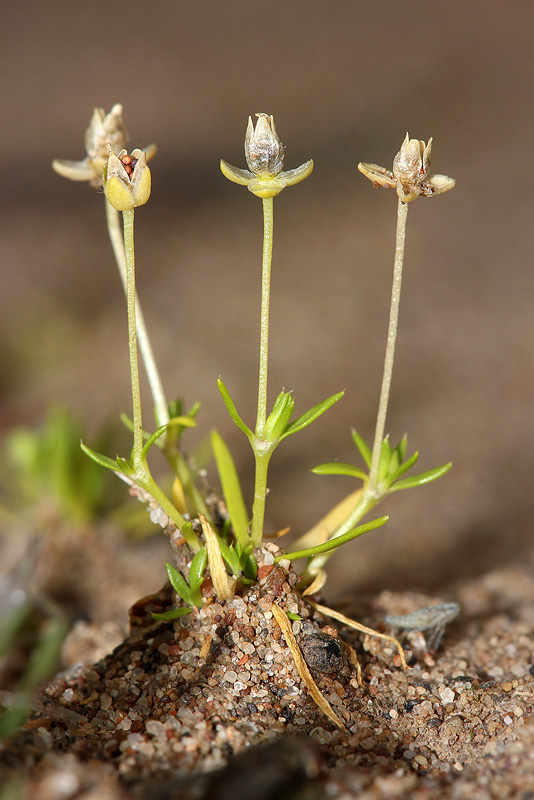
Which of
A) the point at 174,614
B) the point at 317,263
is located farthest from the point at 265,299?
the point at 317,263

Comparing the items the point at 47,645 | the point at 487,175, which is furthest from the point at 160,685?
the point at 487,175

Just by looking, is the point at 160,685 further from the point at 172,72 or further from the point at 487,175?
the point at 172,72

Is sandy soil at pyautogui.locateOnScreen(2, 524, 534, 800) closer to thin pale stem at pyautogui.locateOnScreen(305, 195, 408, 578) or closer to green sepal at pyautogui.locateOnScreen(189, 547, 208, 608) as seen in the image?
green sepal at pyautogui.locateOnScreen(189, 547, 208, 608)

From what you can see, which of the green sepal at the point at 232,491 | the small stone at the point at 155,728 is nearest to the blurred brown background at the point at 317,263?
the green sepal at the point at 232,491

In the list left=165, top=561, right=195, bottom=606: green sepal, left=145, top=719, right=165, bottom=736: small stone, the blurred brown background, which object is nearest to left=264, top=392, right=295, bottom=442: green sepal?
left=165, top=561, right=195, bottom=606: green sepal

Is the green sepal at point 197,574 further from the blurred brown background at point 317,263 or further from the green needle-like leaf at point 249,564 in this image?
the blurred brown background at point 317,263

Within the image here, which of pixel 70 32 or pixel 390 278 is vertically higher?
pixel 70 32
